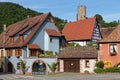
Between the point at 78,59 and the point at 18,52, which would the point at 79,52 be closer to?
the point at 78,59

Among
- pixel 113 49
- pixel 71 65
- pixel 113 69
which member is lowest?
pixel 113 69

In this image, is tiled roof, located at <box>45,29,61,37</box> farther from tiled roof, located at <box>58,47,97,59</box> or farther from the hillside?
the hillside

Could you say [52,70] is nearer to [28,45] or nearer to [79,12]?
[28,45]

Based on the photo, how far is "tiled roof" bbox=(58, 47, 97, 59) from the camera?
5472cm

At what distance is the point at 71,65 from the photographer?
56.4 meters

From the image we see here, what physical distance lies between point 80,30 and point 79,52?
1376 cm

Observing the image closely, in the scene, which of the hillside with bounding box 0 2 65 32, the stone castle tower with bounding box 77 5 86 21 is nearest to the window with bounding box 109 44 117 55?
the stone castle tower with bounding box 77 5 86 21

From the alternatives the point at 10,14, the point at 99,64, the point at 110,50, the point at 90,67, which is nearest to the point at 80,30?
the point at 90,67

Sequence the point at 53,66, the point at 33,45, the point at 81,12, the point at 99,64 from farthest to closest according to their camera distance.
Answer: the point at 81,12 → the point at 33,45 → the point at 53,66 → the point at 99,64

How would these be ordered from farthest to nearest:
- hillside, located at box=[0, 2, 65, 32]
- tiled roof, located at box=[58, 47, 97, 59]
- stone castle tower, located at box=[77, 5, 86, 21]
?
hillside, located at box=[0, 2, 65, 32]
stone castle tower, located at box=[77, 5, 86, 21]
tiled roof, located at box=[58, 47, 97, 59]

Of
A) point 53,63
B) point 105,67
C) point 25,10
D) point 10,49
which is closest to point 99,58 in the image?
point 105,67

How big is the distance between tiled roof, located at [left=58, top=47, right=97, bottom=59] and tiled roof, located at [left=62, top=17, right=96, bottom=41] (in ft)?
28.5

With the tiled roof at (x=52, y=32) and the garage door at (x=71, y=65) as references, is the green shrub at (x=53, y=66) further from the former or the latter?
the tiled roof at (x=52, y=32)

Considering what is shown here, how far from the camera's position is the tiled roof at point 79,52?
5472 centimetres
